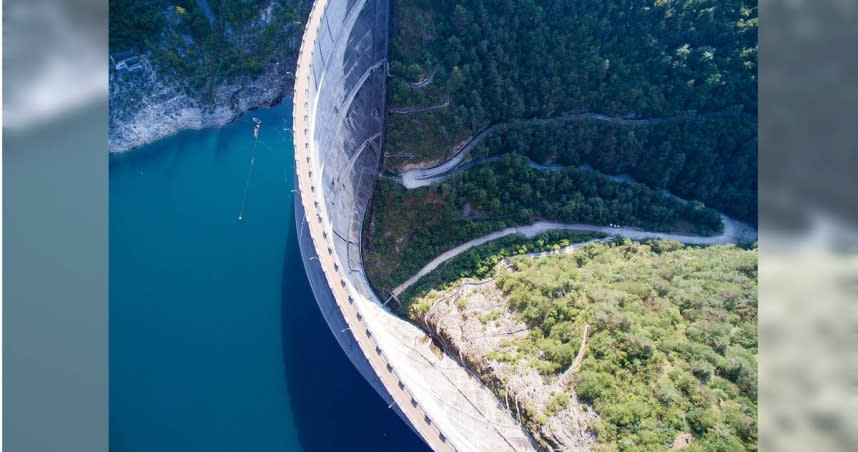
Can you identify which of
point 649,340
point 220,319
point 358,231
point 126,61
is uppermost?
point 126,61

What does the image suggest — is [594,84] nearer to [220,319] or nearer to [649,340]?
[649,340]

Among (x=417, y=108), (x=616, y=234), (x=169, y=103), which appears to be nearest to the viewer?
(x=417, y=108)

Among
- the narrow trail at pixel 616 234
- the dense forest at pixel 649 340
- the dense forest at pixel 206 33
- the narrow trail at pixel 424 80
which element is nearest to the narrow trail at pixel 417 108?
the narrow trail at pixel 424 80

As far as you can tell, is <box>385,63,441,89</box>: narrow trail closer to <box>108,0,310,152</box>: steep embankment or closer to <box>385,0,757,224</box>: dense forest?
<box>385,0,757,224</box>: dense forest

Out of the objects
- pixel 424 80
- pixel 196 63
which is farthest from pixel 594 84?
pixel 196 63

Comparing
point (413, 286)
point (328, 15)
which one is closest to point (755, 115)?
point (413, 286)

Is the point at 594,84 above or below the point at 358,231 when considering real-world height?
above

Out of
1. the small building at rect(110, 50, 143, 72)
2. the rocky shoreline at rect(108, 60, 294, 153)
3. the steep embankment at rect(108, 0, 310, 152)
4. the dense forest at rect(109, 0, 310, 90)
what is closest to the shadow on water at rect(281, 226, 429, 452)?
the rocky shoreline at rect(108, 60, 294, 153)
